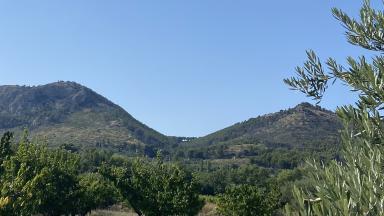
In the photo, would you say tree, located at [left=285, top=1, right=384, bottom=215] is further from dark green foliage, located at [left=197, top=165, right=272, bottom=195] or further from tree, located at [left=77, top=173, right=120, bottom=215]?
dark green foliage, located at [left=197, top=165, right=272, bottom=195]

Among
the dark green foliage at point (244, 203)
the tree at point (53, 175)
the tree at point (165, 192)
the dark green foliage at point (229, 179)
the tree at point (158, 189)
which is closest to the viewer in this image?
the tree at point (53, 175)

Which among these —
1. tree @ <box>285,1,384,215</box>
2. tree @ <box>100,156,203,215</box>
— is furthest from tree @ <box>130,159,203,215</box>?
tree @ <box>285,1,384,215</box>

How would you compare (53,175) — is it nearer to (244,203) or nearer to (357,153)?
(244,203)

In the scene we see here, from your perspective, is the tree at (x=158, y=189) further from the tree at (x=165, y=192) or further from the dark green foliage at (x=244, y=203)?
the dark green foliage at (x=244, y=203)

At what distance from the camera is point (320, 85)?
564 centimetres

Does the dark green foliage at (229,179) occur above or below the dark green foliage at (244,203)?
above

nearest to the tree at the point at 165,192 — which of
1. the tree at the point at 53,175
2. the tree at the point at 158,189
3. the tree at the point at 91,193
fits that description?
the tree at the point at 158,189

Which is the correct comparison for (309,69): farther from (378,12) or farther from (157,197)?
(157,197)

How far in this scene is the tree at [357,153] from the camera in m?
2.98

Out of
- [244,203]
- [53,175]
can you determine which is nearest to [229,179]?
[244,203]

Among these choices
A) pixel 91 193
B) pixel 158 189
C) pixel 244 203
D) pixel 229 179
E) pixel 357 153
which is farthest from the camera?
pixel 229 179

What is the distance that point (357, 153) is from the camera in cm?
340

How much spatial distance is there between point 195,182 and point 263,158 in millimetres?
141358

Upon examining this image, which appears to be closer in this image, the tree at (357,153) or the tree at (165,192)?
the tree at (357,153)
